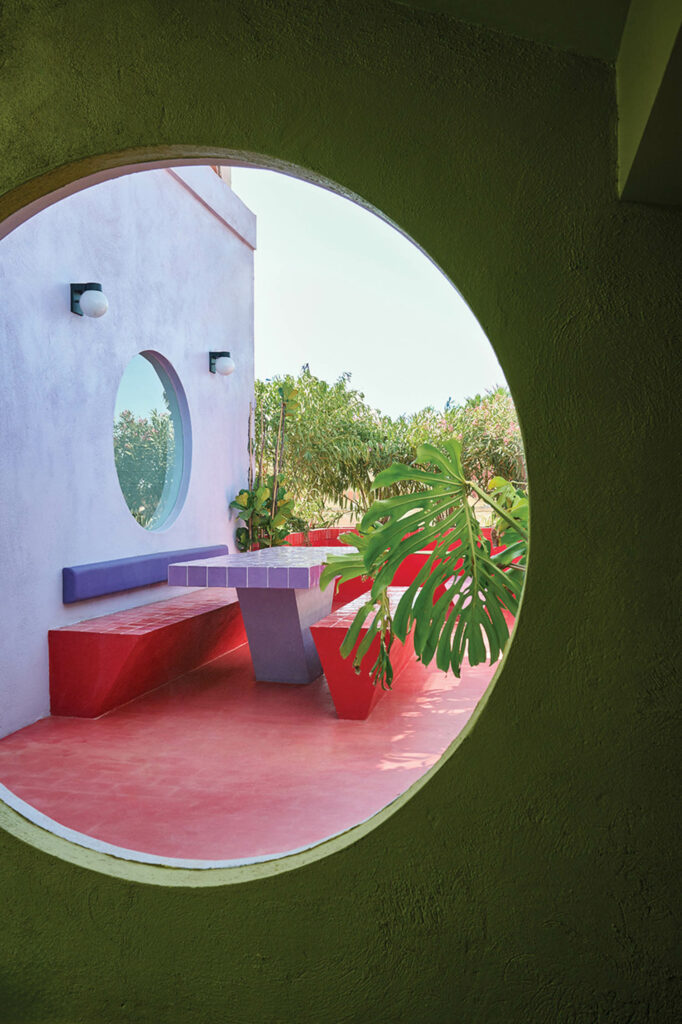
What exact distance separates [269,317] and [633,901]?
80.2 feet

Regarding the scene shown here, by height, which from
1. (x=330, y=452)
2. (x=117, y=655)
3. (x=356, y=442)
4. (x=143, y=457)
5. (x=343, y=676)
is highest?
(x=356, y=442)

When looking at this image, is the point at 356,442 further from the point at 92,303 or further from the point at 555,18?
the point at 555,18

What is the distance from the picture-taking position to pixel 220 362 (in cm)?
677

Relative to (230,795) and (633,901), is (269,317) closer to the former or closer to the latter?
(230,795)

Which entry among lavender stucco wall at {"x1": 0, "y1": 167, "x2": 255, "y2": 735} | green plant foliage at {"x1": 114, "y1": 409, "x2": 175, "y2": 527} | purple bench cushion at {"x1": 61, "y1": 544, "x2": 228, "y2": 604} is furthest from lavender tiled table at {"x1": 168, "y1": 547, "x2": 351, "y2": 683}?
green plant foliage at {"x1": 114, "y1": 409, "x2": 175, "y2": 527}

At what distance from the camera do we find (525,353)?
4.36ft

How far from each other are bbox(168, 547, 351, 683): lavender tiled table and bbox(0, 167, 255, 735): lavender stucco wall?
71 cm

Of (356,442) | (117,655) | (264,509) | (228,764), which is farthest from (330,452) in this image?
(228,764)

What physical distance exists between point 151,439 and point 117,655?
2006 millimetres

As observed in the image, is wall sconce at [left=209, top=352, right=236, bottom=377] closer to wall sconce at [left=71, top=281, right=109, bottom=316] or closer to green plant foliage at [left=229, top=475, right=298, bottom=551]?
green plant foliage at [left=229, top=475, right=298, bottom=551]

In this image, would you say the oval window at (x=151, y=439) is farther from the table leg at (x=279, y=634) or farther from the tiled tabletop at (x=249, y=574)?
the table leg at (x=279, y=634)

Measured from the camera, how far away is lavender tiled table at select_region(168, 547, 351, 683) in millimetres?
4465

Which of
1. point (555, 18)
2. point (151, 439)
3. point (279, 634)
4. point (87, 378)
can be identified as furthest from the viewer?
point (151, 439)

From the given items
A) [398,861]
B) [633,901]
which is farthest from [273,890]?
[633,901]
